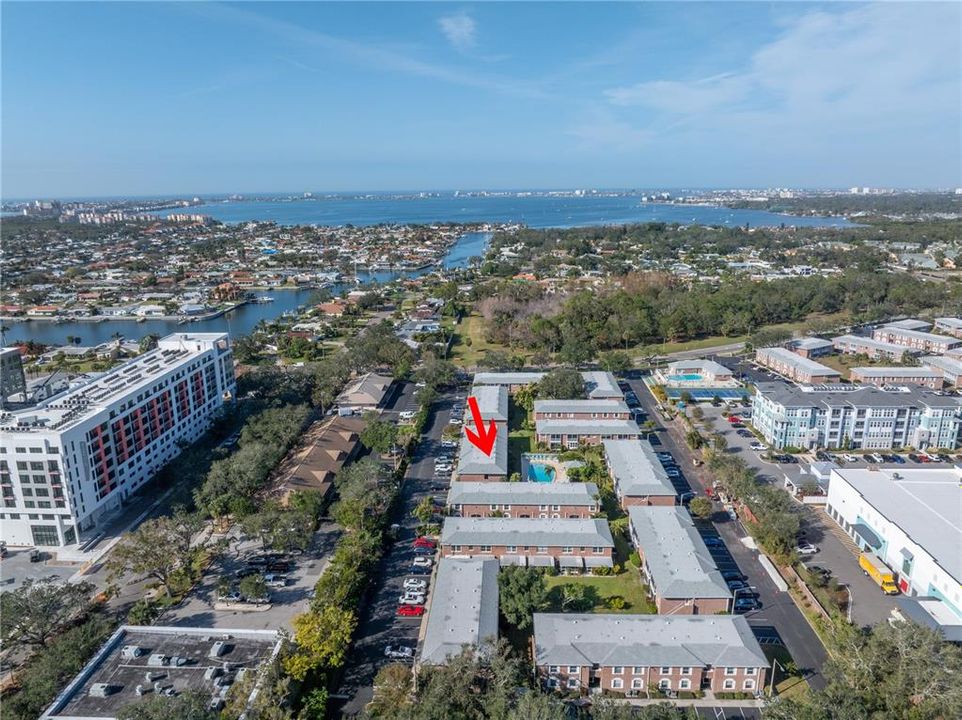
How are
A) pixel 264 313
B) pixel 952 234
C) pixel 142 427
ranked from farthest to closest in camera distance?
pixel 952 234, pixel 264 313, pixel 142 427

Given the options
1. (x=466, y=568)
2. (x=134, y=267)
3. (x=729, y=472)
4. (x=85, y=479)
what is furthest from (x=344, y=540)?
(x=134, y=267)

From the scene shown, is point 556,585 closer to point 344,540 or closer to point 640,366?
point 344,540

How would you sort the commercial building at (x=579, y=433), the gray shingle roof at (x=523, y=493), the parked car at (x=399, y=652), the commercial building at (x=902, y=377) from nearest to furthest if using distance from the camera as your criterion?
the parked car at (x=399, y=652)
the gray shingle roof at (x=523, y=493)
the commercial building at (x=579, y=433)
the commercial building at (x=902, y=377)

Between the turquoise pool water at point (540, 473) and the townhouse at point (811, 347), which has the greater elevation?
the townhouse at point (811, 347)

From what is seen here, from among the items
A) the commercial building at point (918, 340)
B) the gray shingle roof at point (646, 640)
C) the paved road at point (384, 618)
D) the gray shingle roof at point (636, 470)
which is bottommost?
the paved road at point (384, 618)

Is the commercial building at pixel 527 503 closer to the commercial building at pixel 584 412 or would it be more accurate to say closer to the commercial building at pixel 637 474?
the commercial building at pixel 637 474

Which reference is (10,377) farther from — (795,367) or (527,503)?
(795,367)

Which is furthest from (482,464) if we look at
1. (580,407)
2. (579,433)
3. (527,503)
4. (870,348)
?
(870,348)

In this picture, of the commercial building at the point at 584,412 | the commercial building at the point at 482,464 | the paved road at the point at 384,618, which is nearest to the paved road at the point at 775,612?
the commercial building at the point at 584,412
